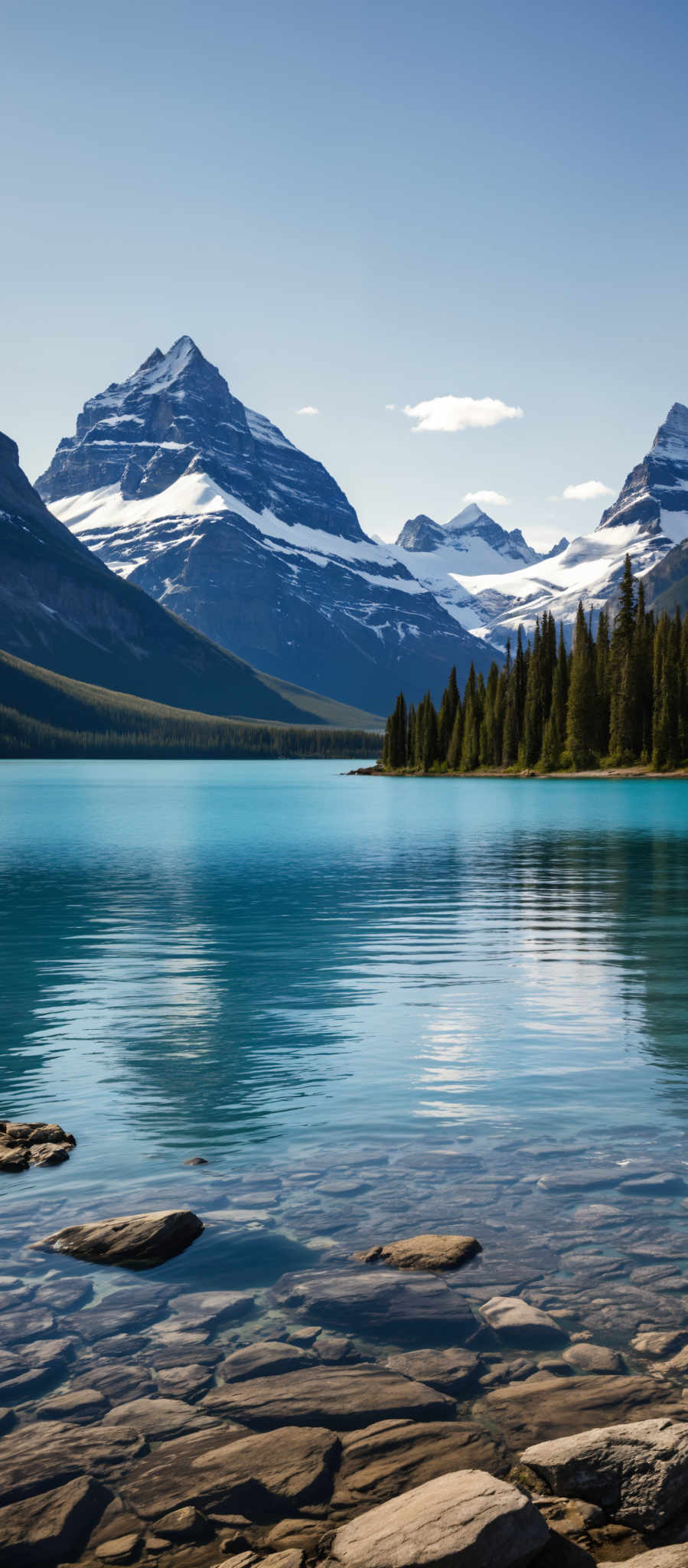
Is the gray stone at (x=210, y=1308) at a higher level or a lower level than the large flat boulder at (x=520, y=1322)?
lower

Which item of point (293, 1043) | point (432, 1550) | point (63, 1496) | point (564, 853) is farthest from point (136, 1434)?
point (564, 853)

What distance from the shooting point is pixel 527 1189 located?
16.6 metres

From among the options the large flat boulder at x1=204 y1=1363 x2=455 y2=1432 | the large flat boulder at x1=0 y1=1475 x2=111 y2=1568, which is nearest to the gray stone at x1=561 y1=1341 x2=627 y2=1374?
the large flat boulder at x1=204 y1=1363 x2=455 y2=1432

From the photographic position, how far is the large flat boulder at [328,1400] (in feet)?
34.4

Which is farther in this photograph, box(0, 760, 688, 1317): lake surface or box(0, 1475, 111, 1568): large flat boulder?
box(0, 760, 688, 1317): lake surface

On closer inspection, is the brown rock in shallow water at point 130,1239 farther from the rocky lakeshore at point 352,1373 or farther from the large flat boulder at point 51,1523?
the large flat boulder at point 51,1523

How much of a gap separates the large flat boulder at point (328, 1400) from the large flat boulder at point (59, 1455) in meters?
0.94

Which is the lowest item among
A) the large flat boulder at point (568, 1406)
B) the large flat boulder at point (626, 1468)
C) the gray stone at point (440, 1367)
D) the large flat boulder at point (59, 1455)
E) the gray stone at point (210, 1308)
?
the gray stone at point (210, 1308)

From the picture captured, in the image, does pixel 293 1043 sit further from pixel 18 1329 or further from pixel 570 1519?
pixel 570 1519

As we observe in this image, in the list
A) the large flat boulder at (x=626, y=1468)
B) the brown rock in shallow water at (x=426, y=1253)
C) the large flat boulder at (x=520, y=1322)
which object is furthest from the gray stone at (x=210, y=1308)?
the large flat boulder at (x=626, y=1468)

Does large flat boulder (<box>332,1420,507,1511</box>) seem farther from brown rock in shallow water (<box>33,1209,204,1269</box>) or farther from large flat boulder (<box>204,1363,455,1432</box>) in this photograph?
brown rock in shallow water (<box>33,1209,204,1269</box>)

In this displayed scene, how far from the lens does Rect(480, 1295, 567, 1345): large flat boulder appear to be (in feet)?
39.6

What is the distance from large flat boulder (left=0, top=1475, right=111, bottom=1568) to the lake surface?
423 centimetres

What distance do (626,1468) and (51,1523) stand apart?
4511 millimetres
